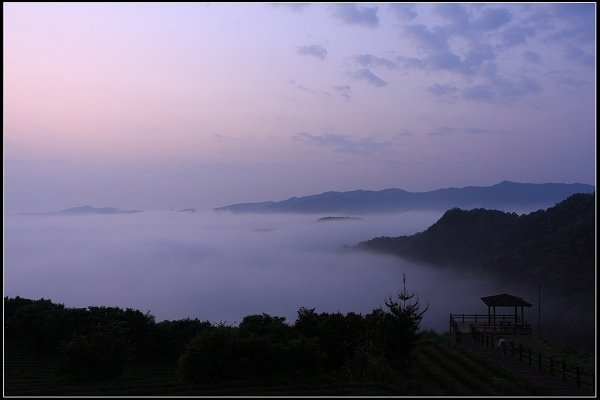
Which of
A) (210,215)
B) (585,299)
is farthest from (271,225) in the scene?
(585,299)

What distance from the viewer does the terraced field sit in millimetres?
13031

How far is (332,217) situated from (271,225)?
24552mm

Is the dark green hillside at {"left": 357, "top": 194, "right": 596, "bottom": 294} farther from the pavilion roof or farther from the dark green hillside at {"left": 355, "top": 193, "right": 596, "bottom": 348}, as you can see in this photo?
the pavilion roof

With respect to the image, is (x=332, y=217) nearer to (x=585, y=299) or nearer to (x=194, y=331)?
(x=585, y=299)

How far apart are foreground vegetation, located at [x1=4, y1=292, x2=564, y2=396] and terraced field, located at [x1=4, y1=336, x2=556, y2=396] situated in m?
0.03

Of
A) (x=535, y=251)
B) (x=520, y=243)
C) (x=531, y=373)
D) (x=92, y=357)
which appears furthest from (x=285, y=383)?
→ (x=520, y=243)

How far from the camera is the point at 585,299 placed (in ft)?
187

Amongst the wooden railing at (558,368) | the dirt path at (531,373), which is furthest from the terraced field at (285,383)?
the wooden railing at (558,368)

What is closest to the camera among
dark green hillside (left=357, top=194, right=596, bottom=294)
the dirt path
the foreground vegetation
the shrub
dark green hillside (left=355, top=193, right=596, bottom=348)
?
the foreground vegetation

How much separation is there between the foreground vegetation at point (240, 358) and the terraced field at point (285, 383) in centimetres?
3

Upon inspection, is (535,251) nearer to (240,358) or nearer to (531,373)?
(531,373)

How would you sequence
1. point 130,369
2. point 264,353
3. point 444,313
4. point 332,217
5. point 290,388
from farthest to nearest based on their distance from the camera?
point 332,217 → point 444,313 → point 130,369 → point 264,353 → point 290,388

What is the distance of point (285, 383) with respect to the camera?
13.7 m

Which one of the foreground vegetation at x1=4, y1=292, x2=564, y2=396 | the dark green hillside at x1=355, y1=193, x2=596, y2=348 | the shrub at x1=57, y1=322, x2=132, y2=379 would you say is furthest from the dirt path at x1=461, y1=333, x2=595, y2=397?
the dark green hillside at x1=355, y1=193, x2=596, y2=348
